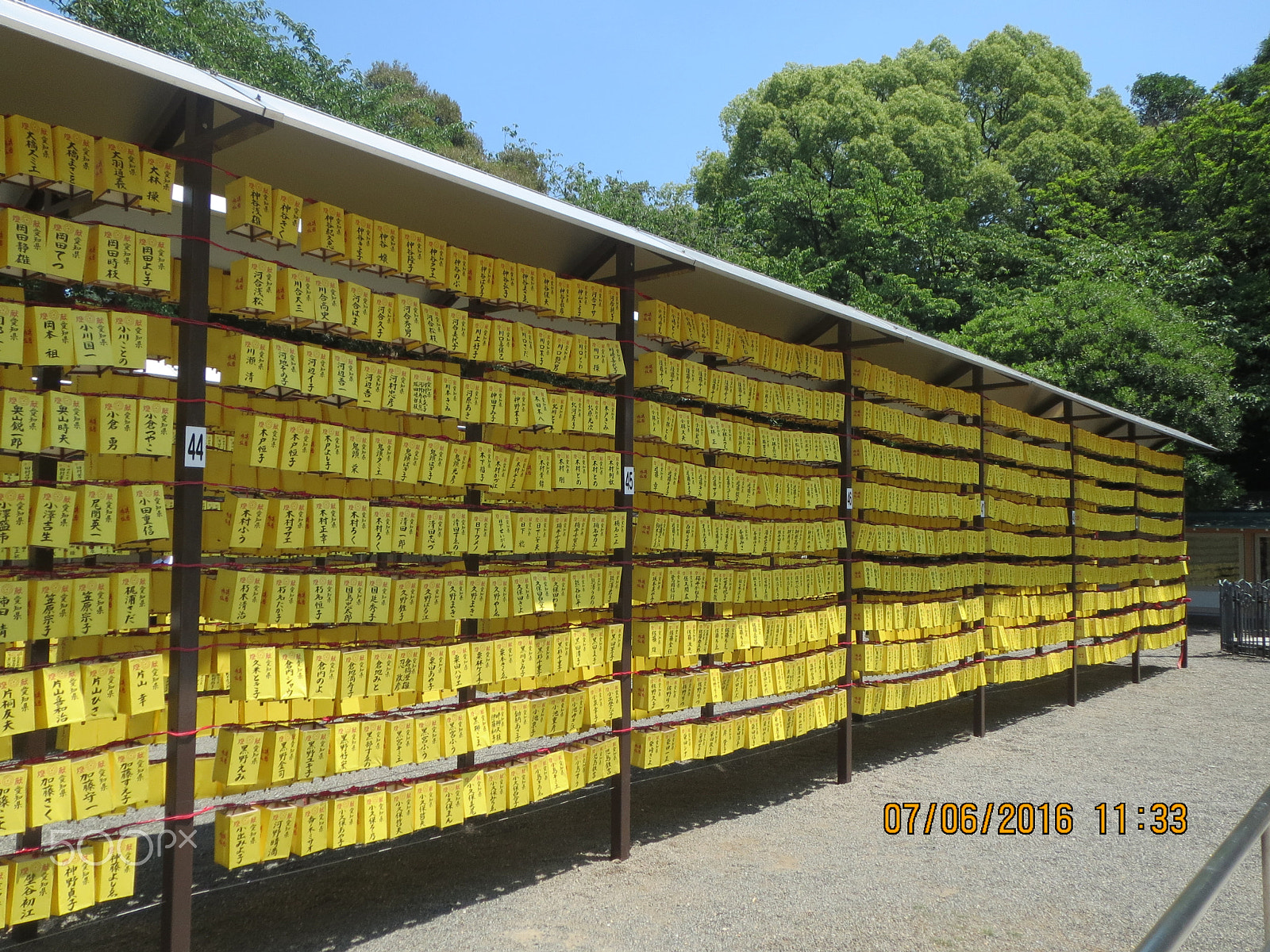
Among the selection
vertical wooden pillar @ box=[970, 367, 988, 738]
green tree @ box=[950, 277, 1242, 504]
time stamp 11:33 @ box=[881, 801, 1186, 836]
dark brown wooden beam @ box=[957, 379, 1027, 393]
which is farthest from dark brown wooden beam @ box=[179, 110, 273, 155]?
green tree @ box=[950, 277, 1242, 504]

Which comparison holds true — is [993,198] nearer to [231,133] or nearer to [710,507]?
[710,507]

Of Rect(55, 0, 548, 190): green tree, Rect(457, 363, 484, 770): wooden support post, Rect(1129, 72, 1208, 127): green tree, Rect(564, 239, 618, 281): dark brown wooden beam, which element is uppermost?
Rect(1129, 72, 1208, 127): green tree

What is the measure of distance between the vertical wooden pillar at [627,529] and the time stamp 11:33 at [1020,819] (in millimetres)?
1883

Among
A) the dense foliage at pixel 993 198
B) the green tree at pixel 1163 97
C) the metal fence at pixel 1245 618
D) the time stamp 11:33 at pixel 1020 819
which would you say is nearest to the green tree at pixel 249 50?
the dense foliage at pixel 993 198

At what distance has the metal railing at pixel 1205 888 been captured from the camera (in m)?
1.84

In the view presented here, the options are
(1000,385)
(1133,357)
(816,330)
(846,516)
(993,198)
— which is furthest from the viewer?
Answer: (993,198)

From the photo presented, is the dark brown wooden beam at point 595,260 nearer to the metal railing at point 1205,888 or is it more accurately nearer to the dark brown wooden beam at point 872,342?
the dark brown wooden beam at point 872,342

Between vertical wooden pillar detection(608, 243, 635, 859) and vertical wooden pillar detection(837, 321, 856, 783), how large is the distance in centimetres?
245

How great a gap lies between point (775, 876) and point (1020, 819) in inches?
86.6

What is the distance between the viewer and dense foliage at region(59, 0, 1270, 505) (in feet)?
57.8

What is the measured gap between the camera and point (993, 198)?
2803cm

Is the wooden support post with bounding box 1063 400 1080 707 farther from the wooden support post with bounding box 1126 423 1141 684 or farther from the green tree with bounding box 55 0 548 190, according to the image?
the green tree with bounding box 55 0 548 190

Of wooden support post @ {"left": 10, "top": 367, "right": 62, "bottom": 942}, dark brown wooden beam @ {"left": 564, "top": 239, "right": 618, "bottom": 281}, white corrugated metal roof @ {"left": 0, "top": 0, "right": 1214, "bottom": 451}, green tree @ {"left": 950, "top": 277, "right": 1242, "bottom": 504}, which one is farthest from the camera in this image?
green tree @ {"left": 950, "top": 277, "right": 1242, "bottom": 504}

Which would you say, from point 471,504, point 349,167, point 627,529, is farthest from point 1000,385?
point 349,167
